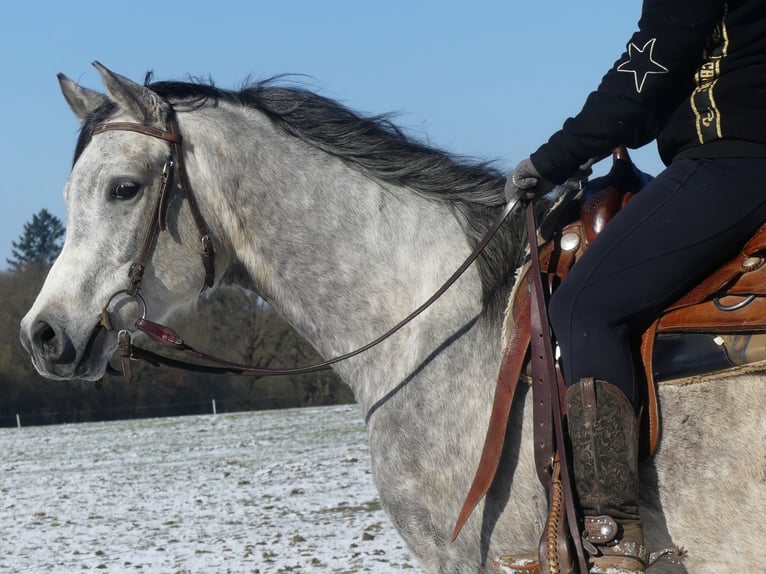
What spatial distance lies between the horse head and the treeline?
3519cm

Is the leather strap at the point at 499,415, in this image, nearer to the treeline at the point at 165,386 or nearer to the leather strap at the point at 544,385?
the leather strap at the point at 544,385

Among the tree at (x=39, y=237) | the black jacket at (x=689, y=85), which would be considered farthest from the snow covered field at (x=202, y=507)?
the tree at (x=39, y=237)

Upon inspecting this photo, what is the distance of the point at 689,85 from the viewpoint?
123 inches

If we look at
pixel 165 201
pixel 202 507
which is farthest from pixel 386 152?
pixel 202 507

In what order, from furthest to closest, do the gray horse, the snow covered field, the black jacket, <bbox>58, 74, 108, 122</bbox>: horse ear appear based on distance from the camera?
the snow covered field < <bbox>58, 74, 108, 122</bbox>: horse ear < the gray horse < the black jacket

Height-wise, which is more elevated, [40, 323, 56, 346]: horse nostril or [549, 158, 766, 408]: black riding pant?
[549, 158, 766, 408]: black riding pant

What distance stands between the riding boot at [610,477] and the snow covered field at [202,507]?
229 inches

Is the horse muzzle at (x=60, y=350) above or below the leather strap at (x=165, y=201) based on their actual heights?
below

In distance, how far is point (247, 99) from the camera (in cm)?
412

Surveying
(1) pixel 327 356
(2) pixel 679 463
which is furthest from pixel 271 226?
(2) pixel 679 463

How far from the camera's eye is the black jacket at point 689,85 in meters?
2.99

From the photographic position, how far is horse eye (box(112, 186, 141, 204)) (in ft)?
12.3

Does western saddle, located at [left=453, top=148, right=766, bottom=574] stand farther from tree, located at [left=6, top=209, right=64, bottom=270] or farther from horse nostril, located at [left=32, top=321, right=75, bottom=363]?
tree, located at [left=6, top=209, right=64, bottom=270]

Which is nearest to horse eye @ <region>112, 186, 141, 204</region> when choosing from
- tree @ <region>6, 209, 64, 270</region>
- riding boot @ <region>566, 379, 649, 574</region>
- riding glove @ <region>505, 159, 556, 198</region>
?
riding glove @ <region>505, 159, 556, 198</region>
